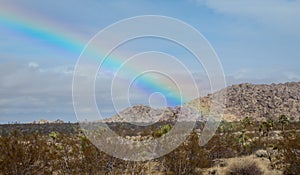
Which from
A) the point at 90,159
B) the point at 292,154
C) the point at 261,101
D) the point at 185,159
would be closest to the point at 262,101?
the point at 261,101

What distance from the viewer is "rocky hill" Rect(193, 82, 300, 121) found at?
91738 millimetres

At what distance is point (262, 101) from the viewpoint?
98750 mm

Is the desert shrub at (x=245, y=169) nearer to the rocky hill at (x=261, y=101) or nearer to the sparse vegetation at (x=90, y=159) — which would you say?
the sparse vegetation at (x=90, y=159)

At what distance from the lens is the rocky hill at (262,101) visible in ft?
301

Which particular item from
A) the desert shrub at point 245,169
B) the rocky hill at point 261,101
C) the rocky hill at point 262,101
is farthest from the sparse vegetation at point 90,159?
the rocky hill at point 262,101

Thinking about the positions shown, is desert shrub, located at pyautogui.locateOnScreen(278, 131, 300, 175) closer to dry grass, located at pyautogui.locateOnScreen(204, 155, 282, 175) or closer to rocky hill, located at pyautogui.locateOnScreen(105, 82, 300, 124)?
dry grass, located at pyautogui.locateOnScreen(204, 155, 282, 175)

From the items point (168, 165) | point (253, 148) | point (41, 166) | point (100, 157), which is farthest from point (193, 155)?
point (253, 148)

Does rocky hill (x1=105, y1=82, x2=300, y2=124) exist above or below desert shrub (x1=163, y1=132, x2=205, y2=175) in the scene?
above

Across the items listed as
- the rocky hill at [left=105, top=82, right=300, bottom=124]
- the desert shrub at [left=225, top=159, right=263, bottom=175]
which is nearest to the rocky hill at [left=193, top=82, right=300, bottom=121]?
the rocky hill at [left=105, top=82, right=300, bottom=124]

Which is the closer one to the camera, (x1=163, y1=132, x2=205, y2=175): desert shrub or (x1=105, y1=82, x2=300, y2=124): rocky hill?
(x1=163, y1=132, x2=205, y2=175): desert shrub

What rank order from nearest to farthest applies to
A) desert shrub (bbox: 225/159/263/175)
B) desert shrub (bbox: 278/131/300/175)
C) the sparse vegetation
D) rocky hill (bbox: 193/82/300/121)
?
the sparse vegetation, desert shrub (bbox: 278/131/300/175), desert shrub (bbox: 225/159/263/175), rocky hill (bbox: 193/82/300/121)

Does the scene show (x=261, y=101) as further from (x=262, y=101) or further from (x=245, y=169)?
(x=245, y=169)

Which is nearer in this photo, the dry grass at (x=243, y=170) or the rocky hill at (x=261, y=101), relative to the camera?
the dry grass at (x=243, y=170)

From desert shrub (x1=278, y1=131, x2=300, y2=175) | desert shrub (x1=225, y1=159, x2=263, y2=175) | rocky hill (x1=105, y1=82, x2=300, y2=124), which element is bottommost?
desert shrub (x1=225, y1=159, x2=263, y2=175)
